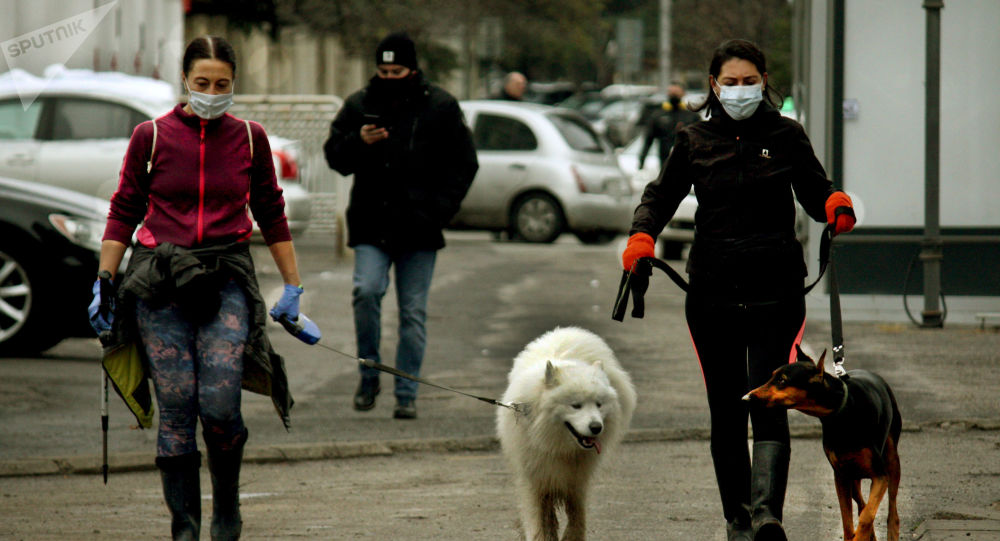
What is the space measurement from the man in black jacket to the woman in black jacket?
3245 mm

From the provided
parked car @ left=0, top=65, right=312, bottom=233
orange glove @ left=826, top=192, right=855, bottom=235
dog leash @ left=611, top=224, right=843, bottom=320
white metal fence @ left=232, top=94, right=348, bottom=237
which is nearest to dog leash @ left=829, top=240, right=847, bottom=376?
dog leash @ left=611, top=224, right=843, bottom=320

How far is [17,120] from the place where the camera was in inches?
651

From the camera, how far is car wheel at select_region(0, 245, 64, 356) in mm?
10695

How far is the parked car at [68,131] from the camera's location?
16375 mm

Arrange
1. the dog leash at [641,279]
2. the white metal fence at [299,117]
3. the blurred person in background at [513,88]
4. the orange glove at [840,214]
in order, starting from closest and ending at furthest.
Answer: the orange glove at [840,214]
the dog leash at [641,279]
the white metal fence at [299,117]
the blurred person in background at [513,88]

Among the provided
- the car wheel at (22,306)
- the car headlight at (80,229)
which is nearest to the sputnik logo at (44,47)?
the car headlight at (80,229)

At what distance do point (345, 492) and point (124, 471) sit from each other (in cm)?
123

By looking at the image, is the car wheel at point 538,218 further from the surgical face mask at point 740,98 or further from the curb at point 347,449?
the surgical face mask at point 740,98

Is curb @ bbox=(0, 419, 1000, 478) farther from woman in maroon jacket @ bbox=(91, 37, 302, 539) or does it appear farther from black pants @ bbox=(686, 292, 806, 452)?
black pants @ bbox=(686, 292, 806, 452)

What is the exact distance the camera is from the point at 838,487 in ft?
17.5

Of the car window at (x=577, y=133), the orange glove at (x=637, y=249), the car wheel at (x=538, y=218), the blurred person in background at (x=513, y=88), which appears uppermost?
the blurred person in background at (x=513, y=88)

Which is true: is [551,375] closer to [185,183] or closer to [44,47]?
[185,183]

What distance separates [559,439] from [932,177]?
7.02 m

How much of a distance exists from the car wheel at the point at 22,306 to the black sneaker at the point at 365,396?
113 inches
